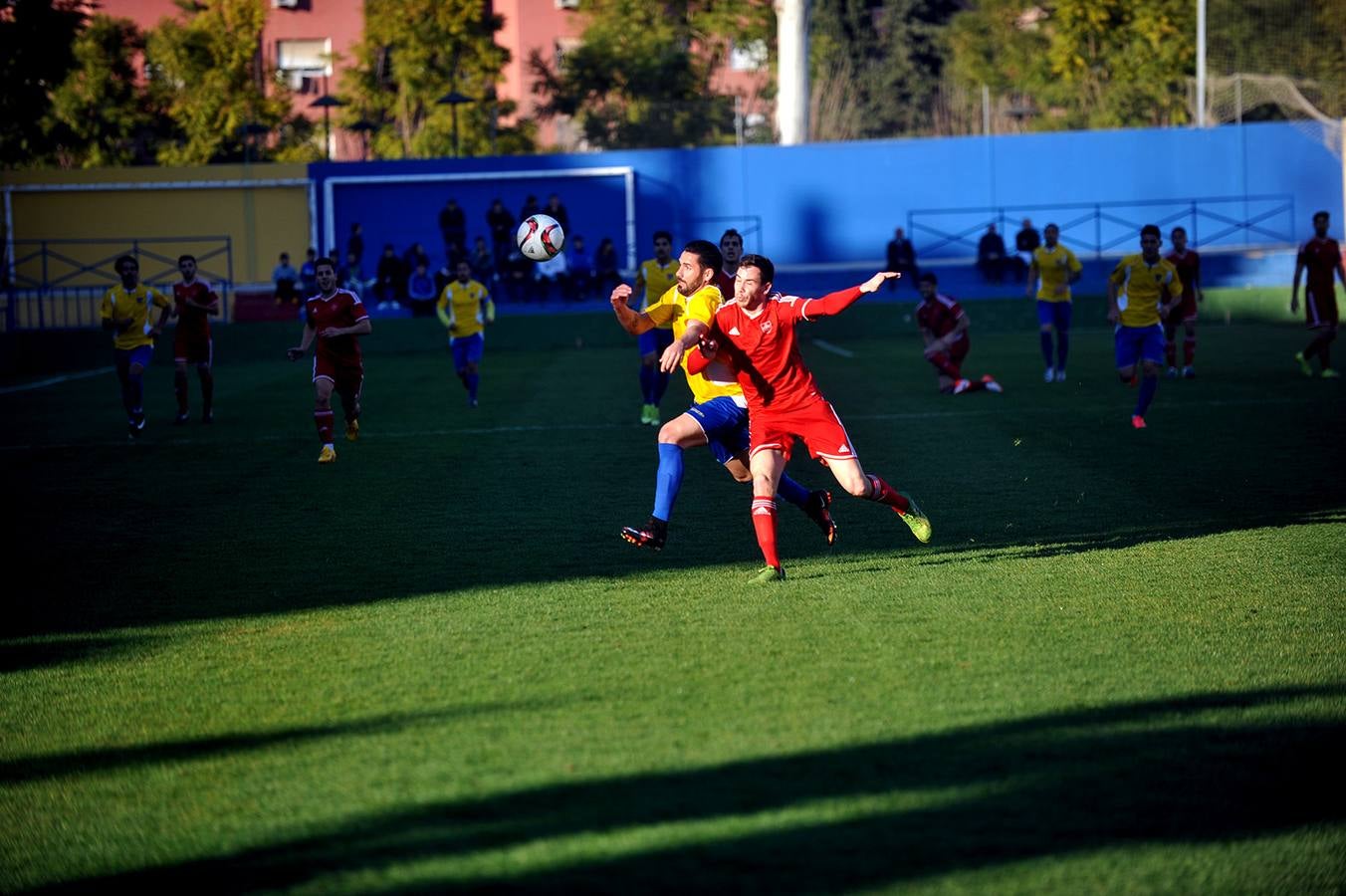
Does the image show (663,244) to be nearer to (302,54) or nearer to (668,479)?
(668,479)

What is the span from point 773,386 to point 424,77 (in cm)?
4119

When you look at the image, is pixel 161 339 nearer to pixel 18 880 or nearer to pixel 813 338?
pixel 813 338

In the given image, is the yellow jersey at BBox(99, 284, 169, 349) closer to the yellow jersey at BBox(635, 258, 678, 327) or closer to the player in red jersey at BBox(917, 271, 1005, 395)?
the yellow jersey at BBox(635, 258, 678, 327)

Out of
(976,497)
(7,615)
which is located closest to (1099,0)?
(976,497)

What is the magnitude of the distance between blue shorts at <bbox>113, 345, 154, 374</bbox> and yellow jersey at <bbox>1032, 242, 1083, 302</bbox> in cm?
1137

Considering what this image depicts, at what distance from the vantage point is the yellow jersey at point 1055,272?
2056 centimetres

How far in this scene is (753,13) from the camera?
172 ft

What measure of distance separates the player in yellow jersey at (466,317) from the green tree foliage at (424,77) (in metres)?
28.0

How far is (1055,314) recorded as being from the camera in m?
20.7

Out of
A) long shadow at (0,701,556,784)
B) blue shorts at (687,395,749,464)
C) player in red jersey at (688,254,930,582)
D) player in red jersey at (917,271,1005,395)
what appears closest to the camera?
long shadow at (0,701,556,784)

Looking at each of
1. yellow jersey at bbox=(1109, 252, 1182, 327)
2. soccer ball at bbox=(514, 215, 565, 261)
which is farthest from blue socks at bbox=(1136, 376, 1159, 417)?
soccer ball at bbox=(514, 215, 565, 261)

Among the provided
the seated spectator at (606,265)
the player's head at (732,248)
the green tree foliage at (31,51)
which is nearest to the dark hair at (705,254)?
the player's head at (732,248)

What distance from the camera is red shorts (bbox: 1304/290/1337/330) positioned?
18859 mm

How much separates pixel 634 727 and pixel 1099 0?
45.9m
